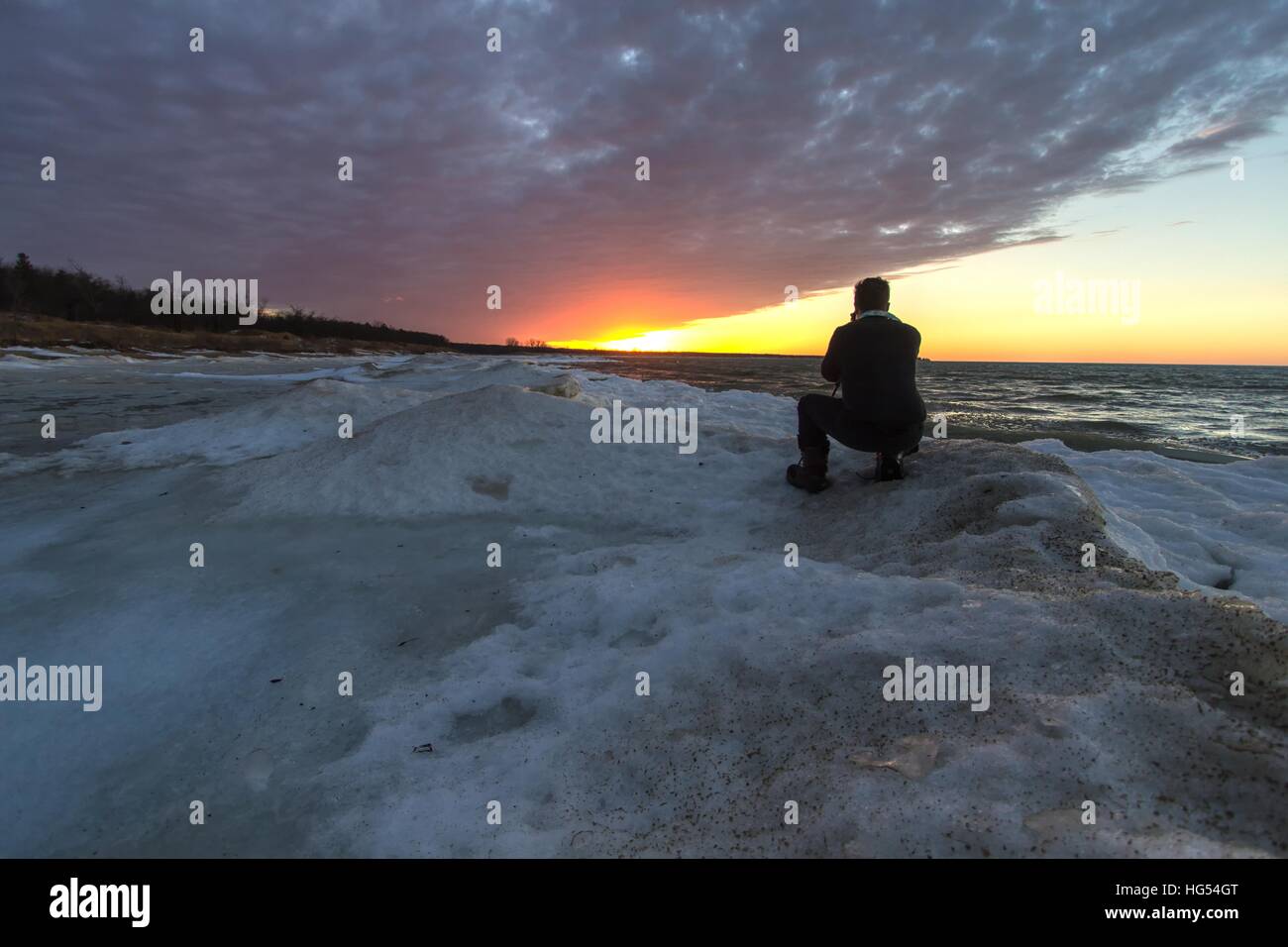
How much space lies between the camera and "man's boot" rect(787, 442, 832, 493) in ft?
23.2

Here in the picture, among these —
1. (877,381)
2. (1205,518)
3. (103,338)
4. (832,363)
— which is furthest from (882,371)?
(103,338)

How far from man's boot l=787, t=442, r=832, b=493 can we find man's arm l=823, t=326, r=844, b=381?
2.74 feet

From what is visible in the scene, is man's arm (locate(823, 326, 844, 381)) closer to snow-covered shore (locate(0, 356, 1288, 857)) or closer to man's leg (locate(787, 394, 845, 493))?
man's leg (locate(787, 394, 845, 493))

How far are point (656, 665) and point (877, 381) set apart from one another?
4.19 metres

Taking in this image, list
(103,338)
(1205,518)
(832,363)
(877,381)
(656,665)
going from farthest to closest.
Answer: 1. (103,338)
2. (832,363)
3. (1205,518)
4. (877,381)
5. (656,665)

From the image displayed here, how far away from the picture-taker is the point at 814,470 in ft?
23.3

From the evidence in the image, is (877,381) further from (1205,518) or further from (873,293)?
(1205,518)

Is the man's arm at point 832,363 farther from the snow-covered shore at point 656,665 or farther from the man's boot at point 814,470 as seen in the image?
the snow-covered shore at point 656,665

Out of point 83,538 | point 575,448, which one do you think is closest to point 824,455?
point 575,448

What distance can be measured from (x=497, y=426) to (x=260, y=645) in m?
4.79

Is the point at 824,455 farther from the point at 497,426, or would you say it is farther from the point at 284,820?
the point at 284,820

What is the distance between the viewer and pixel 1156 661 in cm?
277
